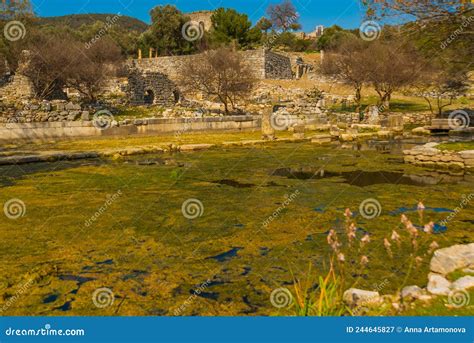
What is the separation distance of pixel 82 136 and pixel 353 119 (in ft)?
64.9

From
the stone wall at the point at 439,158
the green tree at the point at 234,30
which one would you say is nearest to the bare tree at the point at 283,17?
the green tree at the point at 234,30

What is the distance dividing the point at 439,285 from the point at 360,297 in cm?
98

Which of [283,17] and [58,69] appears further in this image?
[283,17]

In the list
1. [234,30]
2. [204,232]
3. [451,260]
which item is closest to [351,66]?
[234,30]

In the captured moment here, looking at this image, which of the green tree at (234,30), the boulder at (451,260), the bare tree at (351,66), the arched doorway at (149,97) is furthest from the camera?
the green tree at (234,30)

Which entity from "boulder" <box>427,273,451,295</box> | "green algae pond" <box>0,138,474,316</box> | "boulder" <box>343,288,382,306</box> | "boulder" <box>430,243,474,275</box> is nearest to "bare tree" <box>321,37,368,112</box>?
"green algae pond" <box>0,138,474,316</box>

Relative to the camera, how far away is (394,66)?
120 ft

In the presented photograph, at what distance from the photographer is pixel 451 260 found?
18.1 feet

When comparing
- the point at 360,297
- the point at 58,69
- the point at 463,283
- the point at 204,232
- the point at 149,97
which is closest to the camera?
the point at 360,297

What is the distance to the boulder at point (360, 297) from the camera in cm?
458

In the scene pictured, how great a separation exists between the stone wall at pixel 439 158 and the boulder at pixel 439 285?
11.0 meters

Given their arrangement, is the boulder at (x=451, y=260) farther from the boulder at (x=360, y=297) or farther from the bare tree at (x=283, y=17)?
the bare tree at (x=283, y=17)

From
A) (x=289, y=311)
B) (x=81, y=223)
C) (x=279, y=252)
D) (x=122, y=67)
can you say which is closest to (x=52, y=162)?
(x=81, y=223)

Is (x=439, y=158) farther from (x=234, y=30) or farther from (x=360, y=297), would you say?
(x=234, y=30)
